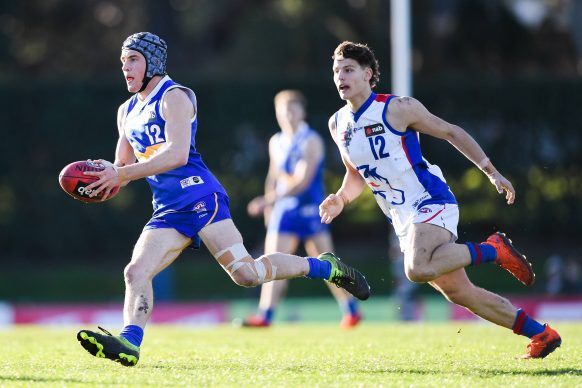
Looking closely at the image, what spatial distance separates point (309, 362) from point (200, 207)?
4.54 ft

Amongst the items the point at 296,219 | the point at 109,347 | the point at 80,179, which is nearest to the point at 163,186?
the point at 80,179

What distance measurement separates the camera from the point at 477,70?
24.1m

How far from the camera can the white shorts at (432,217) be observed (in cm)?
785

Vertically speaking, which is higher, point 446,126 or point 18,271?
point 446,126

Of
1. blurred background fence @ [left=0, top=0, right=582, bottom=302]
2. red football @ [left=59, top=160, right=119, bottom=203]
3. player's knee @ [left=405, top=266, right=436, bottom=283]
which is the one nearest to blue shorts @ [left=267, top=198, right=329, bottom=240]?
player's knee @ [left=405, top=266, right=436, bottom=283]

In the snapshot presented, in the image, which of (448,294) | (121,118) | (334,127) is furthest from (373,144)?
(121,118)

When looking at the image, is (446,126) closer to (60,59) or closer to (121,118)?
(121,118)

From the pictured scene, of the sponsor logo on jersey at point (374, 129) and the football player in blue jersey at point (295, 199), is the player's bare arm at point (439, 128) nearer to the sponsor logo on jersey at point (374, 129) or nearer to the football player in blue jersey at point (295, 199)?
the sponsor logo on jersey at point (374, 129)

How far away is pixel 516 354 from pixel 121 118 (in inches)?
138

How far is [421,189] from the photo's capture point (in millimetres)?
7961

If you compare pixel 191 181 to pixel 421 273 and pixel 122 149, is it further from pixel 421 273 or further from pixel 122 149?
pixel 421 273

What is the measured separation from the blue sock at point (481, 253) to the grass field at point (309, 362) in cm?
73

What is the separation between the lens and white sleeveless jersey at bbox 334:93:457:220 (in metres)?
7.91

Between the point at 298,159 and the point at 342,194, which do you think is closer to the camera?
the point at 342,194
